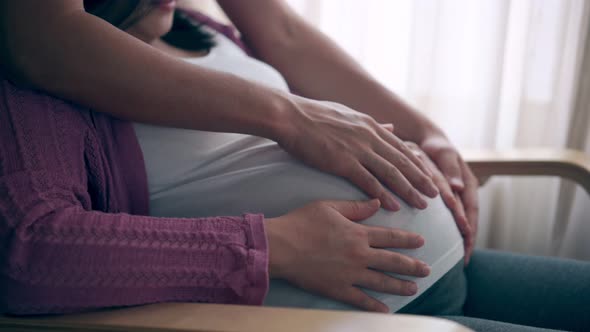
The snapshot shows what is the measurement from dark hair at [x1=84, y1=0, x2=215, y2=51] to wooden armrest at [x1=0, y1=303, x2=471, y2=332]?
17.1 inches

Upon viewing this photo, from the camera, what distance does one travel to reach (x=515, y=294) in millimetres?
907

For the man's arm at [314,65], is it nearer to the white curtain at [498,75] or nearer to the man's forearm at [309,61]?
the man's forearm at [309,61]

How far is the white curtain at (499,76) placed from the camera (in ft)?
4.80

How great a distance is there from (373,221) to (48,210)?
1.43ft

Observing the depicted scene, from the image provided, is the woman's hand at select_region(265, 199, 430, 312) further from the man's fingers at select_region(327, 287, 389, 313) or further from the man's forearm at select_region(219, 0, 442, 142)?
the man's forearm at select_region(219, 0, 442, 142)

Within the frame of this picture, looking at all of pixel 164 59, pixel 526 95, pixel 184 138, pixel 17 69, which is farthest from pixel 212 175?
pixel 526 95

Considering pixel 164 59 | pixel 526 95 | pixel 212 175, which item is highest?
pixel 164 59

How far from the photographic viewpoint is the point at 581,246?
5.08 ft

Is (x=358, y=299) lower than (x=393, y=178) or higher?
lower

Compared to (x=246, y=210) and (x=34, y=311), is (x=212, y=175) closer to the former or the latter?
(x=246, y=210)

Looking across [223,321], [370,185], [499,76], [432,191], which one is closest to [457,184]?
[432,191]

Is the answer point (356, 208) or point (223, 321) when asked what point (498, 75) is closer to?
point (356, 208)

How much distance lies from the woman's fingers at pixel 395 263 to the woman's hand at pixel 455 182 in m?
0.20

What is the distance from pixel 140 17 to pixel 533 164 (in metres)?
0.85
